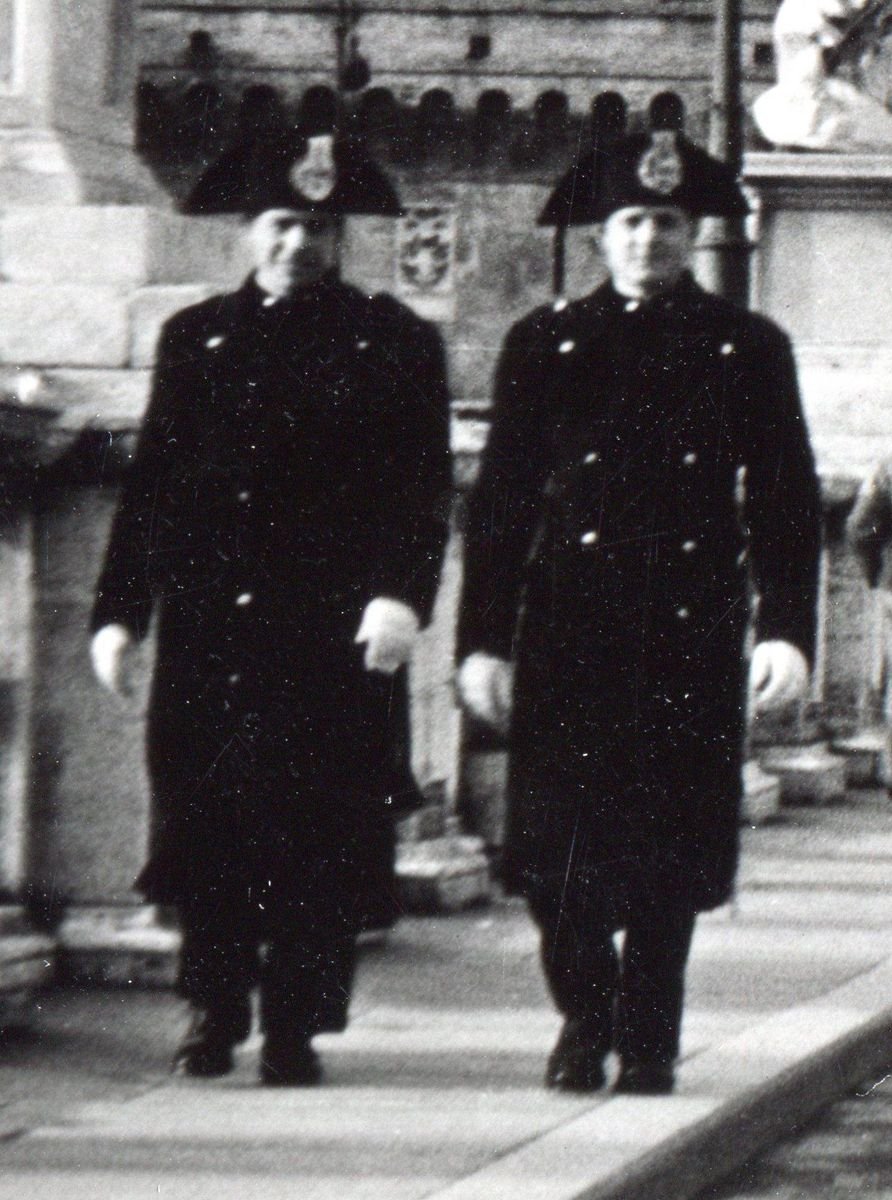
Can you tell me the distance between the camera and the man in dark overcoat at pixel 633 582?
5461 mm

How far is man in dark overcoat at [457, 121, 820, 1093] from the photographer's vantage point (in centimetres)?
546

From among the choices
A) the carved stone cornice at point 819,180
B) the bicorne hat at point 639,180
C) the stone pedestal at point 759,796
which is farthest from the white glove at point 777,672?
the carved stone cornice at point 819,180

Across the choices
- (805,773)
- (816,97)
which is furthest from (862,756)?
(816,97)

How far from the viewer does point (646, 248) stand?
5.49 meters

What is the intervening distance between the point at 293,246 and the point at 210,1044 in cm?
142

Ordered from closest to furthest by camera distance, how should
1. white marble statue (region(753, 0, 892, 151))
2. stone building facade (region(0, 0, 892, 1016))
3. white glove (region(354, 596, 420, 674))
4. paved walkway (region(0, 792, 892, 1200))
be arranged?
paved walkway (region(0, 792, 892, 1200)) → white glove (region(354, 596, 420, 674)) → stone building facade (region(0, 0, 892, 1016)) → white marble statue (region(753, 0, 892, 151))

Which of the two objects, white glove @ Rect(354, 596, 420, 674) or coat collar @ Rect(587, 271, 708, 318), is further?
coat collar @ Rect(587, 271, 708, 318)

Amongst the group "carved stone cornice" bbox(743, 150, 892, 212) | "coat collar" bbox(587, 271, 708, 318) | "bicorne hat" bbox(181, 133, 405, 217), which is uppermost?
"carved stone cornice" bbox(743, 150, 892, 212)

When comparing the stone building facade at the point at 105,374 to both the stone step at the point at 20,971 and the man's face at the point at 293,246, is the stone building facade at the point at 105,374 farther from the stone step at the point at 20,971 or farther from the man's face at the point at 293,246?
the man's face at the point at 293,246

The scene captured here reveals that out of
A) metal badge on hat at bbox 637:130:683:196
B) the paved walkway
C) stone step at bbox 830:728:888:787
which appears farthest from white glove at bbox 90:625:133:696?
stone step at bbox 830:728:888:787

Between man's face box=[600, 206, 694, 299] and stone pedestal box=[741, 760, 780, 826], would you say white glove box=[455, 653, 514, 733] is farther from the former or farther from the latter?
stone pedestal box=[741, 760, 780, 826]

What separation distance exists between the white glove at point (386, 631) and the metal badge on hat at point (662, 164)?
89 cm

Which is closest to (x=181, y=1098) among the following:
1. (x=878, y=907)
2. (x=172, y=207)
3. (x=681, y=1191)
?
(x=681, y=1191)

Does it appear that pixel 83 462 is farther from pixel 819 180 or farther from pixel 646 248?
pixel 819 180
